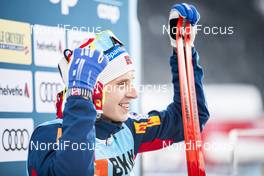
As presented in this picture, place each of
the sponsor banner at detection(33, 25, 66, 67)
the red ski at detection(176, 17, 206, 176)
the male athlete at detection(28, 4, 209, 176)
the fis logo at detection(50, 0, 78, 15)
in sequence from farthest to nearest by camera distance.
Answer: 1. the fis logo at detection(50, 0, 78, 15)
2. the sponsor banner at detection(33, 25, 66, 67)
3. the red ski at detection(176, 17, 206, 176)
4. the male athlete at detection(28, 4, 209, 176)

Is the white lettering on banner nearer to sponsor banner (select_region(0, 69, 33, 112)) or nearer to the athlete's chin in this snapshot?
sponsor banner (select_region(0, 69, 33, 112))

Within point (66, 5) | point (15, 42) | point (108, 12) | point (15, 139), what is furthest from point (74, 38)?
point (15, 139)

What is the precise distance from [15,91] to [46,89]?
202 mm

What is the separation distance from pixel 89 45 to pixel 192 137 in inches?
21.3

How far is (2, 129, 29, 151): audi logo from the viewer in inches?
106

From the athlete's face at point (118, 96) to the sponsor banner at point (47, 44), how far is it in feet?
1.77

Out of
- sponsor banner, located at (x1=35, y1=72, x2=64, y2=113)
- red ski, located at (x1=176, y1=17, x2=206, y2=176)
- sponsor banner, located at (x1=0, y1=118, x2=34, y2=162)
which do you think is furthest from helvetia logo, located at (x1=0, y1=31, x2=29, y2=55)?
red ski, located at (x1=176, y1=17, x2=206, y2=176)

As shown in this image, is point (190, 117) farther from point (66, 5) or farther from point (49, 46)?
point (66, 5)

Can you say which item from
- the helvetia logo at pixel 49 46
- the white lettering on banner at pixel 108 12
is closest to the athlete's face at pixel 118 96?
the helvetia logo at pixel 49 46

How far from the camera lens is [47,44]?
2.89 m

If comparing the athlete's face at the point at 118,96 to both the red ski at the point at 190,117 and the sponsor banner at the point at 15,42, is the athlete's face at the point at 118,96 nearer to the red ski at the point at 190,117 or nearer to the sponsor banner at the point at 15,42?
the red ski at the point at 190,117

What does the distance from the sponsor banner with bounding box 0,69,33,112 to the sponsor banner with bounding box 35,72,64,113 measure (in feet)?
0.15

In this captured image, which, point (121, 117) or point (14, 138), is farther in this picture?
point (14, 138)

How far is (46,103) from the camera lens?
114 inches
